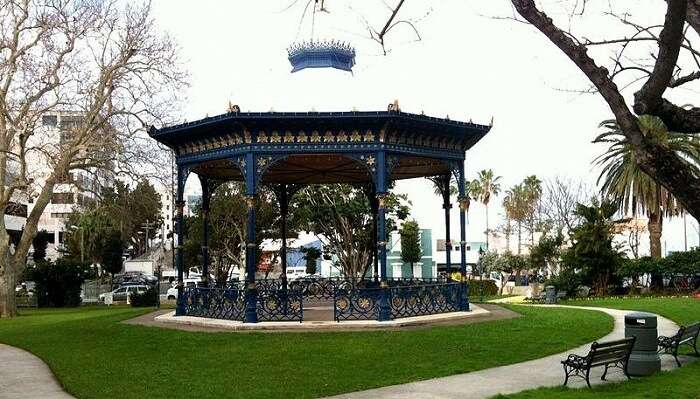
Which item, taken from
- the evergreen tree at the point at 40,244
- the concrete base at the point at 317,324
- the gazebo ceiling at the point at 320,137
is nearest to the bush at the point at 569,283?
the gazebo ceiling at the point at 320,137

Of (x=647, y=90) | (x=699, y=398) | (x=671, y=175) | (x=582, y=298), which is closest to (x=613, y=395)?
(x=699, y=398)

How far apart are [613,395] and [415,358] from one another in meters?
4.51

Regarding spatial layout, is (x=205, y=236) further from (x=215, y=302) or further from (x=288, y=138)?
(x=288, y=138)

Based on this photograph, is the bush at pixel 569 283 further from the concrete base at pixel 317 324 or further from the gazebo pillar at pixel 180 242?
the gazebo pillar at pixel 180 242

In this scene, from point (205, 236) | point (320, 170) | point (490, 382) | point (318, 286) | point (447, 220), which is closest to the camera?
point (490, 382)

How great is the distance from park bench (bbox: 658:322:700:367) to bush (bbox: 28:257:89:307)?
3733cm

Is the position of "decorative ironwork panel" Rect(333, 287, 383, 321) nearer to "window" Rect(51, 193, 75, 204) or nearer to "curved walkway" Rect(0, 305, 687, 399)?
"curved walkway" Rect(0, 305, 687, 399)

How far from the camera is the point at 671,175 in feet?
27.3

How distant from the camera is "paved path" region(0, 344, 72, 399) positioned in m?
11.8

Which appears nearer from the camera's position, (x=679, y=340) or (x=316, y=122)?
(x=679, y=340)

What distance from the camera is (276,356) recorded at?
1447 cm

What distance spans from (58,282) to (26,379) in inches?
1280

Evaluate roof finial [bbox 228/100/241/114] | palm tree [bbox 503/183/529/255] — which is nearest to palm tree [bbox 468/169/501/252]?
palm tree [bbox 503/183/529/255]

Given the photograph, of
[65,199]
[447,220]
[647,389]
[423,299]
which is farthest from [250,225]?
[65,199]
